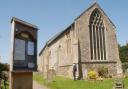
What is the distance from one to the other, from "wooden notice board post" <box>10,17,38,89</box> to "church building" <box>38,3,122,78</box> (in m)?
25.0

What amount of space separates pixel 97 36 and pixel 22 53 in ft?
96.6

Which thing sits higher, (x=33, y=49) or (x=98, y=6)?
(x=98, y=6)

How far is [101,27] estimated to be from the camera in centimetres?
3822

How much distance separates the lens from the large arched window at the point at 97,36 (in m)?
36.8

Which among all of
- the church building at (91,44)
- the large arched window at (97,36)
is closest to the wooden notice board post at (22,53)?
the church building at (91,44)

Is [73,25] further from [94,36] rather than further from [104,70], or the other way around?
[104,70]

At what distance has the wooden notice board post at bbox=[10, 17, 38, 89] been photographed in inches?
333

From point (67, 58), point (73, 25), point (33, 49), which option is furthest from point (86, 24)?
point (33, 49)

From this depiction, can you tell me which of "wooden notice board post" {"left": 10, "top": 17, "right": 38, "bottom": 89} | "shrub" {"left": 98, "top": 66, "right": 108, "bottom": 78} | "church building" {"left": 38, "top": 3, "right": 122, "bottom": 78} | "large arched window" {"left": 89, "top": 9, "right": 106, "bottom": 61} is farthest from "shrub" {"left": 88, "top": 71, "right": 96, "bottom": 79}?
"wooden notice board post" {"left": 10, "top": 17, "right": 38, "bottom": 89}

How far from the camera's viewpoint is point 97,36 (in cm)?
3750

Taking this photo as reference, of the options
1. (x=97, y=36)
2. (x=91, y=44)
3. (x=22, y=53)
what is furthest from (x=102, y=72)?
(x=22, y=53)

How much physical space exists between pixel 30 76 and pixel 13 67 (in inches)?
51.4

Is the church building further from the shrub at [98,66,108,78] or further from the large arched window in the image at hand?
the shrub at [98,66,108,78]

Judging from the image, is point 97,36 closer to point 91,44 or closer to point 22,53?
point 91,44
